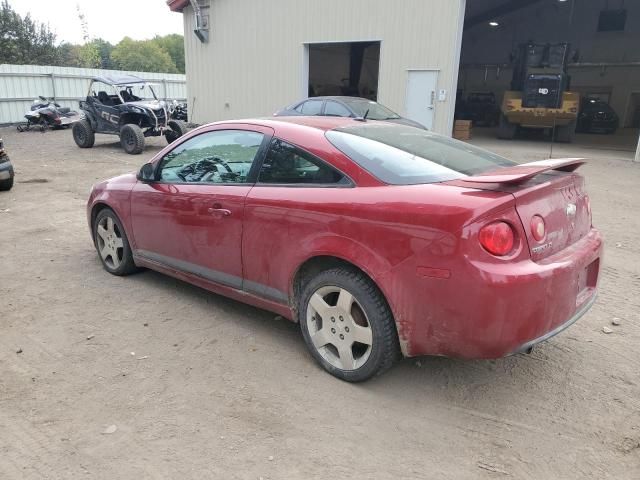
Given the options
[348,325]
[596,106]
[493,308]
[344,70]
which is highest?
[344,70]

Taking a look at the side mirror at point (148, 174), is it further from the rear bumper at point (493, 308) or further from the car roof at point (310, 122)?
the rear bumper at point (493, 308)

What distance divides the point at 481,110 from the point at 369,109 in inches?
594

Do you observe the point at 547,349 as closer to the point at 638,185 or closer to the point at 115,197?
the point at 115,197

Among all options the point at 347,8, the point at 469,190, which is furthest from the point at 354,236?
the point at 347,8

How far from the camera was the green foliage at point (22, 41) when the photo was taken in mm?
30297

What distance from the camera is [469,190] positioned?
8.50ft

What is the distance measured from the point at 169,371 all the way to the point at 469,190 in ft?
6.86

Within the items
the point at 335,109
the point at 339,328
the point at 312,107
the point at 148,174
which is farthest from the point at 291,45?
the point at 339,328

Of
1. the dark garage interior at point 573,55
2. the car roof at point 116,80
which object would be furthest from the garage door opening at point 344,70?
the car roof at point 116,80

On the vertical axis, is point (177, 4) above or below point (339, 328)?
above

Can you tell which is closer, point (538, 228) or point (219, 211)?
point (538, 228)

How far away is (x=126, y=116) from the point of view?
45.5ft

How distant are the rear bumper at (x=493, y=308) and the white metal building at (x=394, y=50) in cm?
1194

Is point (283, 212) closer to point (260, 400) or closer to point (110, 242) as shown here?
point (260, 400)
